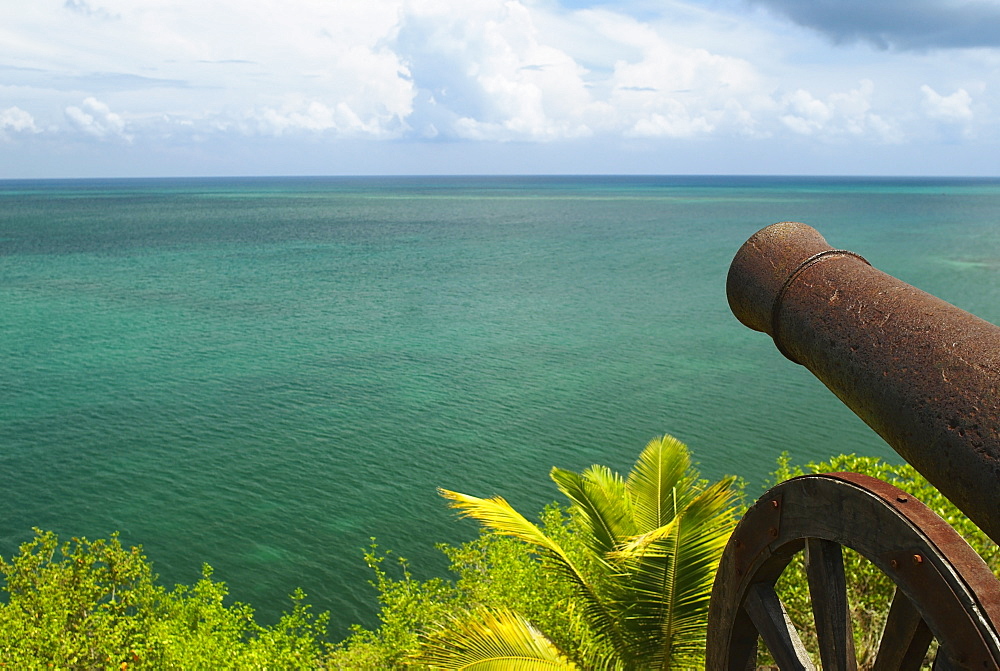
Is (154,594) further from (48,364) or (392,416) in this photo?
(48,364)

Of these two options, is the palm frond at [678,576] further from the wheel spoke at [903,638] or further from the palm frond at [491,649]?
the wheel spoke at [903,638]

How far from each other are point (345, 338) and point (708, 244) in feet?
152

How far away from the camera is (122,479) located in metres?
21.0

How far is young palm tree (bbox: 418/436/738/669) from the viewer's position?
23.8 ft

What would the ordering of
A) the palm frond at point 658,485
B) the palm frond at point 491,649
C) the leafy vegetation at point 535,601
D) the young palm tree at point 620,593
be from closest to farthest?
the palm frond at point 491,649, the young palm tree at point 620,593, the leafy vegetation at point 535,601, the palm frond at point 658,485

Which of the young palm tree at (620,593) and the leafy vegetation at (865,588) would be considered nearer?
the young palm tree at (620,593)

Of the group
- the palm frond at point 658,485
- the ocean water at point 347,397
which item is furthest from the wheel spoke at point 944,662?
the ocean water at point 347,397

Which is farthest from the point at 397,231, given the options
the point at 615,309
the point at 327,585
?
the point at 327,585

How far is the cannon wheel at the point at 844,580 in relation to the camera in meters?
2.74

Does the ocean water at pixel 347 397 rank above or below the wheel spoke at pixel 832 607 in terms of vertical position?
below

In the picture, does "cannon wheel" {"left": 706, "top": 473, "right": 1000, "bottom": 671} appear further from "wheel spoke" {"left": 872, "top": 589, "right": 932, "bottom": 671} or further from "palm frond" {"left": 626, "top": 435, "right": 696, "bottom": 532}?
"palm frond" {"left": 626, "top": 435, "right": 696, "bottom": 532}

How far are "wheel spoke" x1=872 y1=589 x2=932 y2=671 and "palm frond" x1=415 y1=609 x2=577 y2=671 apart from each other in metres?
4.37

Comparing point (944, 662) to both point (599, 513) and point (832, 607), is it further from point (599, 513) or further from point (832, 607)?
point (599, 513)

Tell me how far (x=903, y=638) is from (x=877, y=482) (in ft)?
1.77
